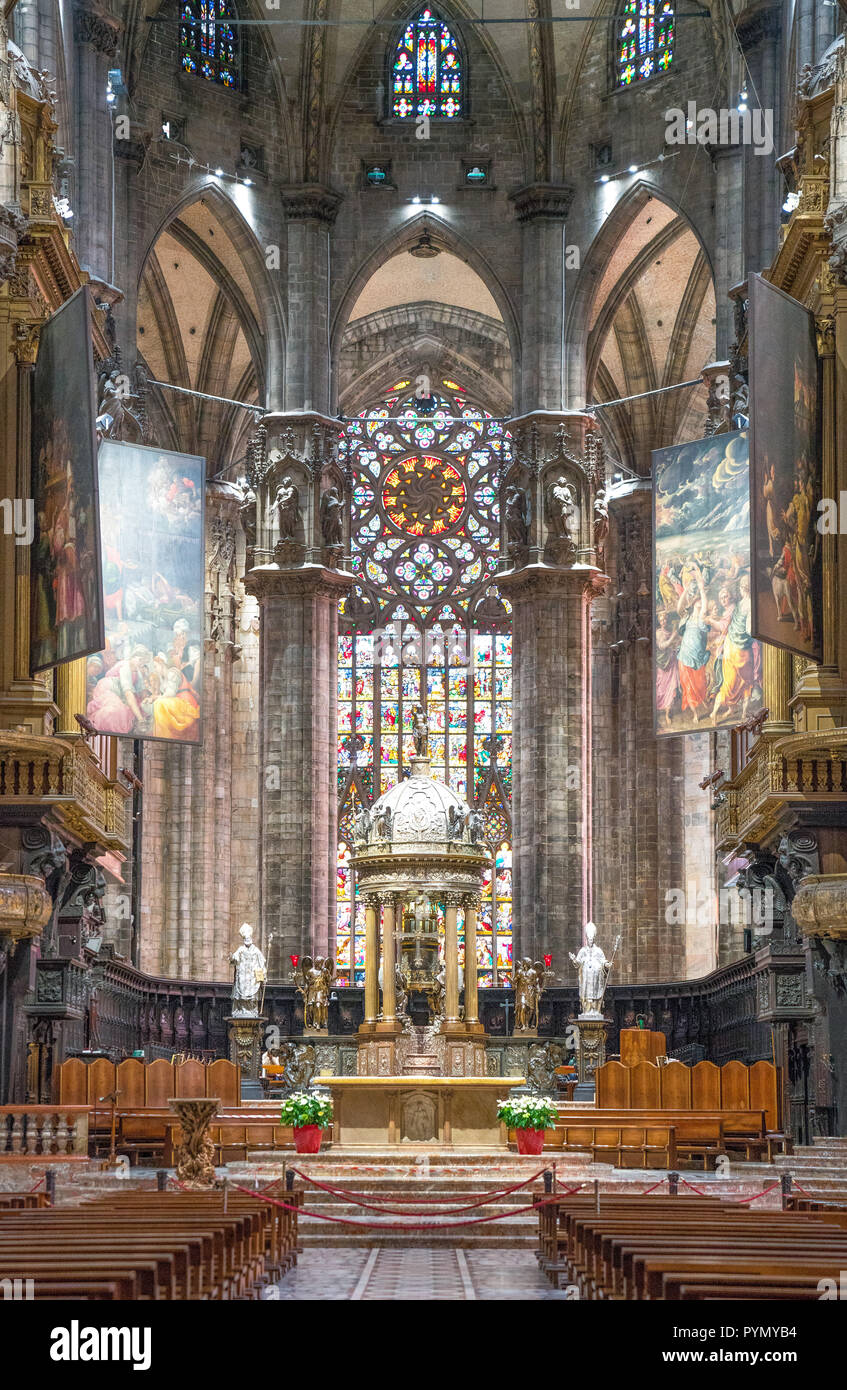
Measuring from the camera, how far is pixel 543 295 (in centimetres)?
4081

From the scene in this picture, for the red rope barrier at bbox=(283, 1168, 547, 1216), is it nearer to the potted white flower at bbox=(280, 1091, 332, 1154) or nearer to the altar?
the potted white flower at bbox=(280, 1091, 332, 1154)

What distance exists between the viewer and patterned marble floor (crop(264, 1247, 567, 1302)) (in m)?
13.5

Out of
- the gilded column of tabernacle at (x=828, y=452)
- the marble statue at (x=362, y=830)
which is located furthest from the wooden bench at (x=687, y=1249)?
the marble statue at (x=362, y=830)

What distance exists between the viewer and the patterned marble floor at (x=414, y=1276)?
13492 millimetres

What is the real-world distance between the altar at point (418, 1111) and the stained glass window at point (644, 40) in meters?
24.5

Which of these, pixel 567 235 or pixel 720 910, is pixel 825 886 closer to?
pixel 720 910

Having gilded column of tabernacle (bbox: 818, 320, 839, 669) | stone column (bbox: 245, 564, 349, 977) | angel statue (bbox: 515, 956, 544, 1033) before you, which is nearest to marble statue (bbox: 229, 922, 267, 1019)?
stone column (bbox: 245, 564, 349, 977)

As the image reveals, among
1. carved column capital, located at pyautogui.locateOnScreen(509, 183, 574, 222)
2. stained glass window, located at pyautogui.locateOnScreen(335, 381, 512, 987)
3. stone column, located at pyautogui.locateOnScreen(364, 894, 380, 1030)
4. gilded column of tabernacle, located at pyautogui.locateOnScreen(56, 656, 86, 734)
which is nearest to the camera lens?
stone column, located at pyautogui.locateOnScreen(364, 894, 380, 1030)

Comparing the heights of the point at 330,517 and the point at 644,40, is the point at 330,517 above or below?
below

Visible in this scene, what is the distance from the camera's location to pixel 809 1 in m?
30.1

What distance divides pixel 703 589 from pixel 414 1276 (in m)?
16.9

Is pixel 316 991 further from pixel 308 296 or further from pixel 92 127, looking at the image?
pixel 308 296

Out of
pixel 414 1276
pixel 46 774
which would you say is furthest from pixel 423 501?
pixel 414 1276
